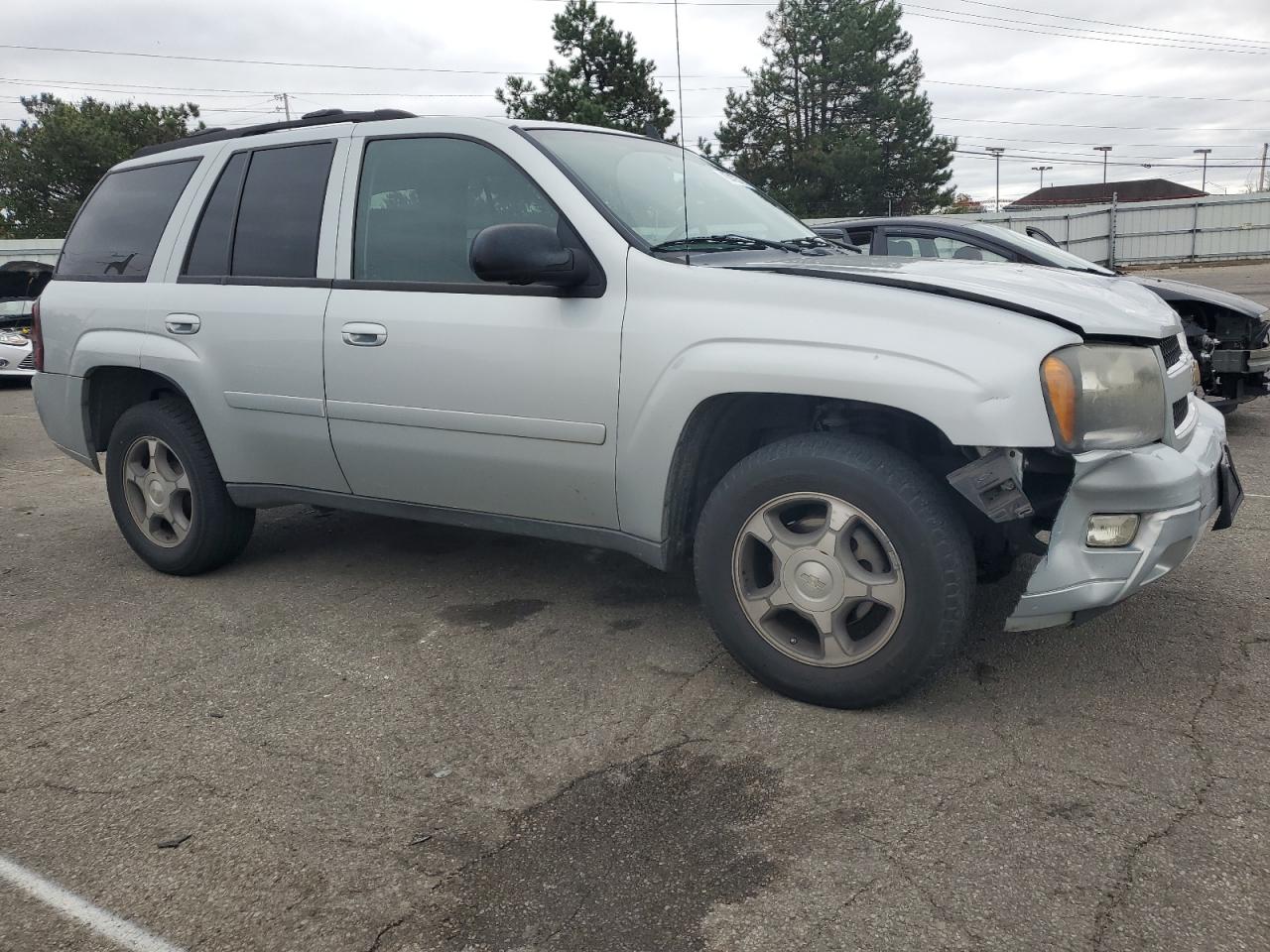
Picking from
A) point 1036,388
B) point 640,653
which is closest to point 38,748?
point 640,653

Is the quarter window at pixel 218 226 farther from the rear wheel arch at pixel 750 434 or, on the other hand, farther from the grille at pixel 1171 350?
the grille at pixel 1171 350

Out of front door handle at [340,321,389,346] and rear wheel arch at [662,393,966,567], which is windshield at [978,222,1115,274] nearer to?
rear wheel arch at [662,393,966,567]

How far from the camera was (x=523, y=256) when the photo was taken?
3244 millimetres

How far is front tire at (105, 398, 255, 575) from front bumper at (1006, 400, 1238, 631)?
3241 mm

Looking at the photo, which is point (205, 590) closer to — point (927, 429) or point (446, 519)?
point (446, 519)

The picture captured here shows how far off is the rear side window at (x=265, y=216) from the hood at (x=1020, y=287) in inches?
63.7

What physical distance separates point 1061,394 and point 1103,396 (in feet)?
0.55

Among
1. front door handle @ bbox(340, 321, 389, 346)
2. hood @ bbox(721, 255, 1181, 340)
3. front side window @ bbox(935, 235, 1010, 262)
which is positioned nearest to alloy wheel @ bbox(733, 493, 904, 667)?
hood @ bbox(721, 255, 1181, 340)

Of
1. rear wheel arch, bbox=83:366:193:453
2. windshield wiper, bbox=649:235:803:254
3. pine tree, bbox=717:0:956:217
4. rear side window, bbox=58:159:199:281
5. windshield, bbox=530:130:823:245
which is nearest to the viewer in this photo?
windshield wiper, bbox=649:235:803:254

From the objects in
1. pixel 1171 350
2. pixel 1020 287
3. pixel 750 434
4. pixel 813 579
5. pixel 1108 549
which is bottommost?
pixel 813 579

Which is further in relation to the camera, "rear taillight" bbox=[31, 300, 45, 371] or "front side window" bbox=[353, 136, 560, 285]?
"rear taillight" bbox=[31, 300, 45, 371]

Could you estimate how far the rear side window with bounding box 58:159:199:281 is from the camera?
4.64 meters

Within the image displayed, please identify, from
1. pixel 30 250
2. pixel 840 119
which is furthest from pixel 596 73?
pixel 30 250

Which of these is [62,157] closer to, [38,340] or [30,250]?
[30,250]
